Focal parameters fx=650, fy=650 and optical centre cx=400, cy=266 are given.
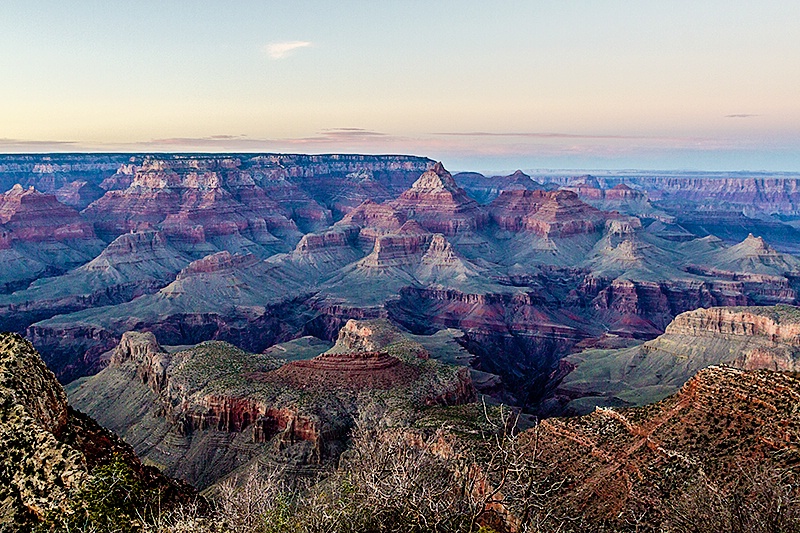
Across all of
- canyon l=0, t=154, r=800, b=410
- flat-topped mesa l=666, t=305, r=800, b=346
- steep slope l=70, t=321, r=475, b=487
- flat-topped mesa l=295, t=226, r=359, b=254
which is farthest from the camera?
flat-topped mesa l=295, t=226, r=359, b=254

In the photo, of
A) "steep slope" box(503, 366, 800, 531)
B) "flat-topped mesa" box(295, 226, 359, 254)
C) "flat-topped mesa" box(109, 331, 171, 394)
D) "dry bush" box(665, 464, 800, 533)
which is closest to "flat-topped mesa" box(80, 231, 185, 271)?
"flat-topped mesa" box(295, 226, 359, 254)

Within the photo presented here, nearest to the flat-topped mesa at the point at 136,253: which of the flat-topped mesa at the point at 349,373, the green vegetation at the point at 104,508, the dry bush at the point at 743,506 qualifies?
the flat-topped mesa at the point at 349,373

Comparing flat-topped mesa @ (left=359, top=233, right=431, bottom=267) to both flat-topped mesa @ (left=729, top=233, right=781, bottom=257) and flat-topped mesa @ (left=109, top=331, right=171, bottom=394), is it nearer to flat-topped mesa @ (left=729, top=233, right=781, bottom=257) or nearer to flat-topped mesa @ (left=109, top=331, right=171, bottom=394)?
flat-topped mesa @ (left=729, top=233, right=781, bottom=257)

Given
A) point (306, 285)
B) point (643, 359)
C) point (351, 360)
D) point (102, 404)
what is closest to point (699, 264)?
point (643, 359)

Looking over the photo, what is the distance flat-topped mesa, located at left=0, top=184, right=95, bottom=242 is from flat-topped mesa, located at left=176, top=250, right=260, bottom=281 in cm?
6357

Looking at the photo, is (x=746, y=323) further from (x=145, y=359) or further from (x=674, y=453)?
(x=145, y=359)

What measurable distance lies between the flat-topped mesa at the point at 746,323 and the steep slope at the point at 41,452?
3423 inches

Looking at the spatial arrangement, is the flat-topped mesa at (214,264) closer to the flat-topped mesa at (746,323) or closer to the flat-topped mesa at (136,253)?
the flat-topped mesa at (136,253)

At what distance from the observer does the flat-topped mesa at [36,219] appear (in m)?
185

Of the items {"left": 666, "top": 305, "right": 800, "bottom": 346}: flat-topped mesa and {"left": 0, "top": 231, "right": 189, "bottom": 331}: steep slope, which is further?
{"left": 0, "top": 231, "right": 189, "bottom": 331}: steep slope

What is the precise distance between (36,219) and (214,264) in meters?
74.5

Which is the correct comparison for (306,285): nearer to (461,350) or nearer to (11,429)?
(461,350)

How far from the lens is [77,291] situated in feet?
493

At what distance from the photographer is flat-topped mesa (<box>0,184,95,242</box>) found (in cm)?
18500
